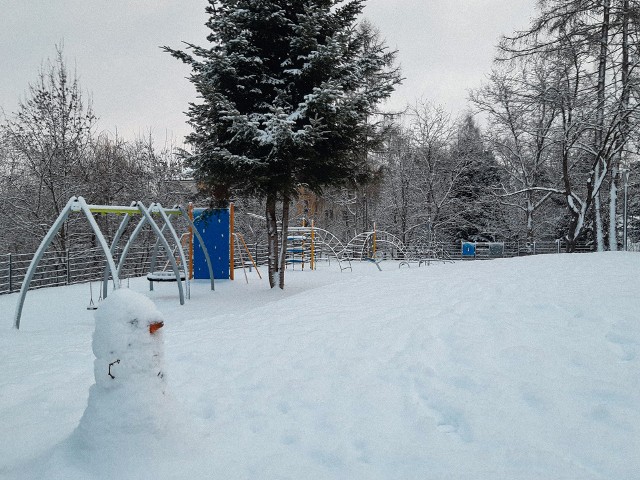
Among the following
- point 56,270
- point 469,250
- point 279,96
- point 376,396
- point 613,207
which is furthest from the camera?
point 469,250

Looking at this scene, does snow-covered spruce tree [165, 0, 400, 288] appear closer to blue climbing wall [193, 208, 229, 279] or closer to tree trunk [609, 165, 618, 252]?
blue climbing wall [193, 208, 229, 279]

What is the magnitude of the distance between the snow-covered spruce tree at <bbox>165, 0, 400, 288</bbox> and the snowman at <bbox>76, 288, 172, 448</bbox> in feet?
24.8

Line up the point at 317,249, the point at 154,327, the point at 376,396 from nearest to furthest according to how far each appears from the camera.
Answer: the point at 154,327, the point at 376,396, the point at 317,249

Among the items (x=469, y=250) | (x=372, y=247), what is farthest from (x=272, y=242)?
(x=469, y=250)

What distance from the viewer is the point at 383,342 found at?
15.5 ft

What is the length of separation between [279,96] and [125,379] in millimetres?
9373

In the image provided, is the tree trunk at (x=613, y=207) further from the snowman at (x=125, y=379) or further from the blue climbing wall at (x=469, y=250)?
the snowman at (x=125, y=379)

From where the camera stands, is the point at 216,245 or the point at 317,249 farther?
the point at 317,249

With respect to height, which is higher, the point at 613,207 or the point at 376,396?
the point at 613,207

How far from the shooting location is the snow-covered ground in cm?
269

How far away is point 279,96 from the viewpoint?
11.0m

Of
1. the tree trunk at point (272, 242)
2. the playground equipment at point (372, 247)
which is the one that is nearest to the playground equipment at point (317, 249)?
the playground equipment at point (372, 247)

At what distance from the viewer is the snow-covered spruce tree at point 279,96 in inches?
406

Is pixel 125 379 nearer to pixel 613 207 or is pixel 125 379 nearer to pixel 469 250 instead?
pixel 613 207
